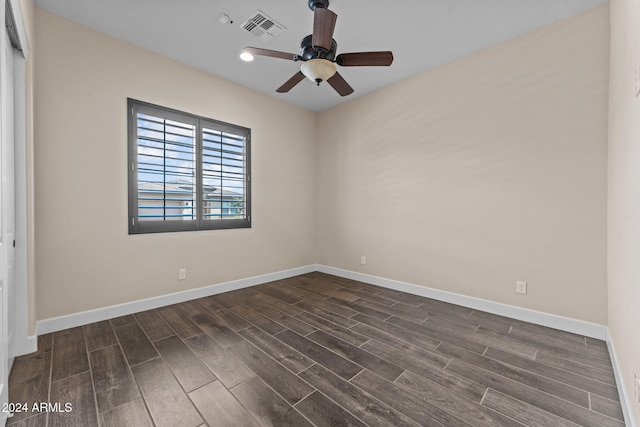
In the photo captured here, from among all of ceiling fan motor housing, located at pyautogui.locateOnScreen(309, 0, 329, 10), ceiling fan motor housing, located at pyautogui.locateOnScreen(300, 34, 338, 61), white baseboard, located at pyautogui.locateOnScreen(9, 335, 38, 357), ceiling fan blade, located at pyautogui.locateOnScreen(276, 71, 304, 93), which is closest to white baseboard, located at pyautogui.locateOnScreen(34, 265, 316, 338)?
white baseboard, located at pyautogui.locateOnScreen(9, 335, 38, 357)

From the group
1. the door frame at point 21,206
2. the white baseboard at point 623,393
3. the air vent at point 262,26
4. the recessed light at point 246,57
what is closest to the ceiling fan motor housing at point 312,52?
the air vent at point 262,26

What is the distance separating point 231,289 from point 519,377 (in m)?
3.15

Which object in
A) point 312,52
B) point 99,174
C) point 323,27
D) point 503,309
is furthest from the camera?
point 503,309

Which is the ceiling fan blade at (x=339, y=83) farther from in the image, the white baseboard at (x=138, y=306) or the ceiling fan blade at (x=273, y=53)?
the white baseboard at (x=138, y=306)

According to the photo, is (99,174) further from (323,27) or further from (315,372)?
(315,372)

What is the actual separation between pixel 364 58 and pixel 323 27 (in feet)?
1.59

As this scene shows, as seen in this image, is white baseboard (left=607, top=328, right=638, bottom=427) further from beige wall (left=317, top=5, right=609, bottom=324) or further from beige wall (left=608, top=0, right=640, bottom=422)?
beige wall (left=317, top=5, right=609, bottom=324)

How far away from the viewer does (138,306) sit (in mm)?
2914

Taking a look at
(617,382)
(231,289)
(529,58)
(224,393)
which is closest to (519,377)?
(617,382)

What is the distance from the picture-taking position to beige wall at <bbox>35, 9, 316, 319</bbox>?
7.99 ft

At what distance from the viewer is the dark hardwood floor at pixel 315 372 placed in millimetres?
1493

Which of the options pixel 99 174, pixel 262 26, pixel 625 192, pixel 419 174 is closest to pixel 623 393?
pixel 625 192

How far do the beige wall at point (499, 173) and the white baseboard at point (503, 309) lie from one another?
0.22ft

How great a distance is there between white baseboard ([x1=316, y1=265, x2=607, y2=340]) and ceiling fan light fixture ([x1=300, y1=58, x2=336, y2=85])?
2.75 metres
